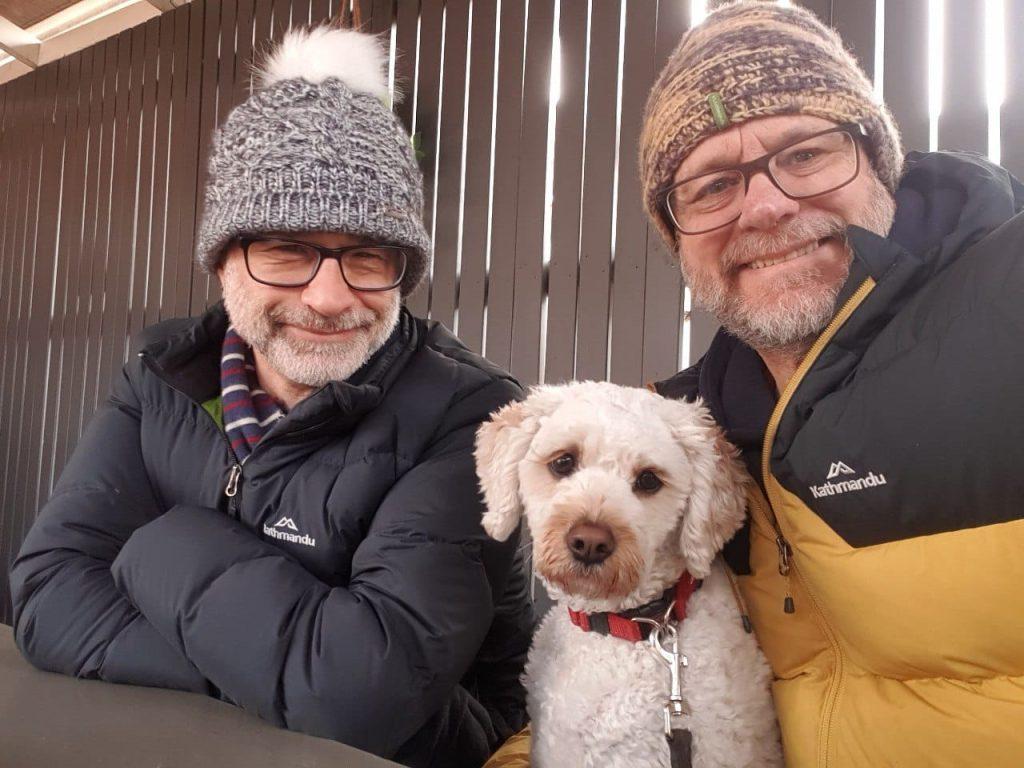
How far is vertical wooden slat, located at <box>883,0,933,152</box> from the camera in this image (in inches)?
77.3

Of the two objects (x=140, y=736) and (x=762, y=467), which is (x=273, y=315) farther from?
(x=762, y=467)

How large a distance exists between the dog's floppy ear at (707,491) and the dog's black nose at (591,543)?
0.45 feet

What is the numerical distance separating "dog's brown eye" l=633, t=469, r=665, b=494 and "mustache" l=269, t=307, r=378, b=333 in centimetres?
63

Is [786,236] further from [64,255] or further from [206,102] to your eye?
[64,255]

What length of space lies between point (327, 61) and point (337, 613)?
108 centimetres

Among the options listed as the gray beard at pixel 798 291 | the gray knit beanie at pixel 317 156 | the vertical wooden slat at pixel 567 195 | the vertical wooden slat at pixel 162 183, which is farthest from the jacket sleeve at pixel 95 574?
the vertical wooden slat at pixel 162 183

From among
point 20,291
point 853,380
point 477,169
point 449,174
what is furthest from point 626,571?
point 20,291

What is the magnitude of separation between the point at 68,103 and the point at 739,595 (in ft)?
20.0

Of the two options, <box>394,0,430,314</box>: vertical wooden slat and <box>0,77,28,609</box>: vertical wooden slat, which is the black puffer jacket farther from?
<box>0,77,28,609</box>: vertical wooden slat

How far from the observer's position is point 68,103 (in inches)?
203

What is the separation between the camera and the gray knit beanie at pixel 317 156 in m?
1.26

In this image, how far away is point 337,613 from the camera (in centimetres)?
96

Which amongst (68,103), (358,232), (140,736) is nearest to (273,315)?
(358,232)

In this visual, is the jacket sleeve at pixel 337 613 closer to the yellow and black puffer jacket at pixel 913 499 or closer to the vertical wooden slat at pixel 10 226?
the yellow and black puffer jacket at pixel 913 499
